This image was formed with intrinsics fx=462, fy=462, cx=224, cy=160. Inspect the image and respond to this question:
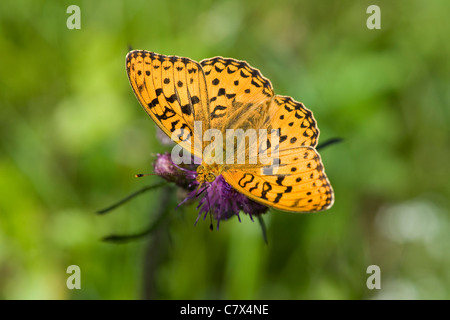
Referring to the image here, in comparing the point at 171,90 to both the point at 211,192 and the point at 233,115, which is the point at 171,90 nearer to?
the point at 233,115

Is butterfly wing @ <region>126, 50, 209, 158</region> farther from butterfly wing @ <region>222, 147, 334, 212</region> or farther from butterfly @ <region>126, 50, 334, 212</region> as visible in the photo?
butterfly wing @ <region>222, 147, 334, 212</region>

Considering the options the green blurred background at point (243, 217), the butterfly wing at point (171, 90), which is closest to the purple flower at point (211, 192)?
the butterfly wing at point (171, 90)

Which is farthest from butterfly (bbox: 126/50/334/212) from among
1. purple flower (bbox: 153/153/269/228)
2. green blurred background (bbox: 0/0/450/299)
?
green blurred background (bbox: 0/0/450/299)

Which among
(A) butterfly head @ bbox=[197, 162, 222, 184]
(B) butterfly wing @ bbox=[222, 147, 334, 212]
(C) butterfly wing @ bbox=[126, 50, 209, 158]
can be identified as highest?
(C) butterfly wing @ bbox=[126, 50, 209, 158]

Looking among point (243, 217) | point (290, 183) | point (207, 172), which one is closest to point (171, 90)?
point (207, 172)

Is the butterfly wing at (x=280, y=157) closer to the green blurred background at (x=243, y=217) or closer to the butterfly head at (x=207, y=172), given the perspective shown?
the butterfly head at (x=207, y=172)

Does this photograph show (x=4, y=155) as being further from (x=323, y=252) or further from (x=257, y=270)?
(x=323, y=252)

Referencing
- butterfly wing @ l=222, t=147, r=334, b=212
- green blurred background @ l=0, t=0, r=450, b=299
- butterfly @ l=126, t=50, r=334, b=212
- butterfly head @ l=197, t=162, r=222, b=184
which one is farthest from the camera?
green blurred background @ l=0, t=0, r=450, b=299
